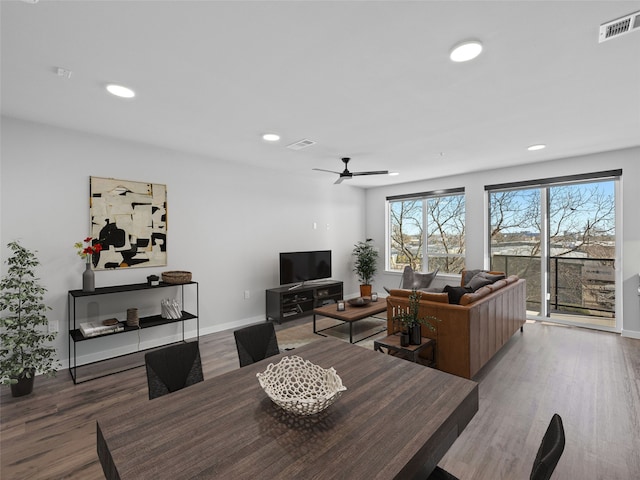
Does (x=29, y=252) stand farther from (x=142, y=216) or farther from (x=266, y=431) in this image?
(x=266, y=431)

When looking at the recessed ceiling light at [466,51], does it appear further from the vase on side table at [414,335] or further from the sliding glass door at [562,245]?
the sliding glass door at [562,245]

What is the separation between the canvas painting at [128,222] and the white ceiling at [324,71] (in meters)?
0.61

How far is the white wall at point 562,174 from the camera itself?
166 inches

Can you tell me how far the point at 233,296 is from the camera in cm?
480

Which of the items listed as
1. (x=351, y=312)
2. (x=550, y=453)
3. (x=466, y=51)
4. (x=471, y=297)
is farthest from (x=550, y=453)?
(x=351, y=312)

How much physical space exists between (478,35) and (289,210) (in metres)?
4.09

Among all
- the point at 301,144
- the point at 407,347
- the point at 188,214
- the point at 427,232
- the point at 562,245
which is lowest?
the point at 407,347

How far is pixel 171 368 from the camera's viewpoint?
67.3 inches

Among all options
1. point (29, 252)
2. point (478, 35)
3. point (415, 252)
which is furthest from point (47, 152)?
point (415, 252)

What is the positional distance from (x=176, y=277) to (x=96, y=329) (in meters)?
0.92

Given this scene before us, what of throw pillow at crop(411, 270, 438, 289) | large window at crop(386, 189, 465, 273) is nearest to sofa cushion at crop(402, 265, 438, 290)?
throw pillow at crop(411, 270, 438, 289)

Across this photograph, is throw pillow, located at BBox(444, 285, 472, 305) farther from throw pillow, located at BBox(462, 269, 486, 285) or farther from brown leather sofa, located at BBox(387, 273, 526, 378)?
throw pillow, located at BBox(462, 269, 486, 285)

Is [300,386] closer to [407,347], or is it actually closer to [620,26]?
[407,347]

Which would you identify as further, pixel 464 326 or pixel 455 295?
pixel 455 295
